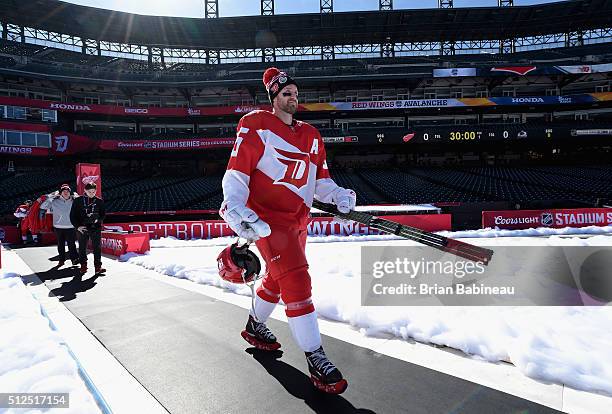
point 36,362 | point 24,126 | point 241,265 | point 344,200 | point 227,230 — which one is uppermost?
point 24,126

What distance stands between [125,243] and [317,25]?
30498 millimetres

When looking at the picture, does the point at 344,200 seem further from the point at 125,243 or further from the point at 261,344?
the point at 125,243

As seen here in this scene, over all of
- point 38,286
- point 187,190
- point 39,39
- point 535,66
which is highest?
point 39,39

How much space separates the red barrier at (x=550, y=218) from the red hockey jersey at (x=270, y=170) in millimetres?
11680

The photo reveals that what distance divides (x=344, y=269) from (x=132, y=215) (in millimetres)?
12297

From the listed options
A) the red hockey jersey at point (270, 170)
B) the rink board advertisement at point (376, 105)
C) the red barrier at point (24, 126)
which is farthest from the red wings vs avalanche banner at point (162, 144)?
the red hockey jersey at point (270, 170)

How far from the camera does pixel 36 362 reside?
7.54 ft

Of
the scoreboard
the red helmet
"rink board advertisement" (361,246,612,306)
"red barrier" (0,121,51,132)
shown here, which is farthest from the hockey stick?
"red barrier" (0,121,51,132)

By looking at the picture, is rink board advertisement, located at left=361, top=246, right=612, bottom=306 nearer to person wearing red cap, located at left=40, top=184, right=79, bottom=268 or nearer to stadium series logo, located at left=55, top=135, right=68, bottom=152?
person wearing red cap, located at left=40, top=184, right=79, bottom=268

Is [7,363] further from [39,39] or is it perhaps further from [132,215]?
[39,39]

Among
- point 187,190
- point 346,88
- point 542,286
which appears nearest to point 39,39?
point 187,190

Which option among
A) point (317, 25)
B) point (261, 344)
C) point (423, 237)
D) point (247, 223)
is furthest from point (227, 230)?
point (317, 25)

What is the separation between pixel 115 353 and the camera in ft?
8.75

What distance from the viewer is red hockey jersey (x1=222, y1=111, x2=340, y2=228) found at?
2330 millimetres
